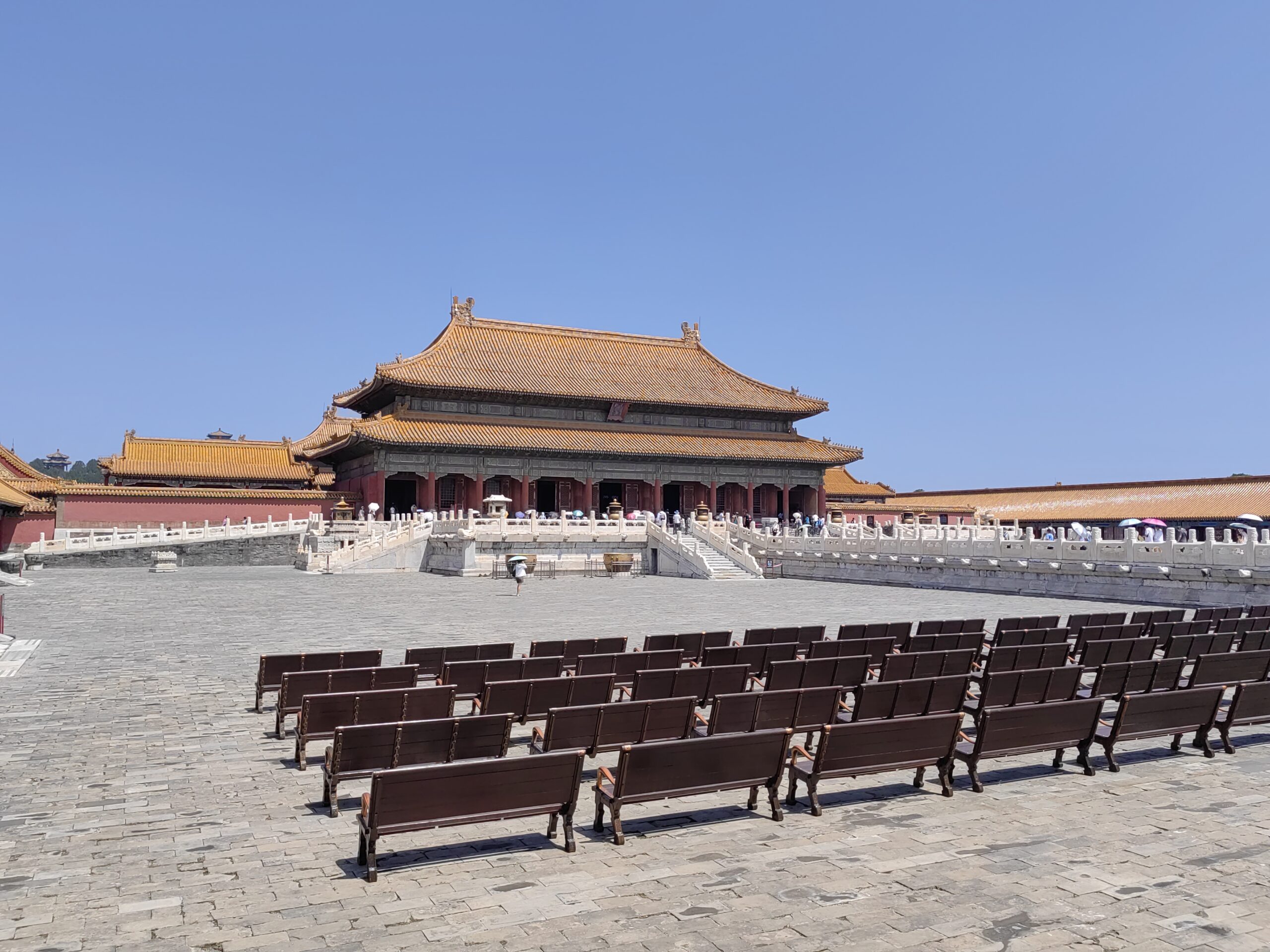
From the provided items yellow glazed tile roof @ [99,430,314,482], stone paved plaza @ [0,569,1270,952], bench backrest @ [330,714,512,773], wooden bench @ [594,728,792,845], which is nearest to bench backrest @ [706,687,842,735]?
stone paved plaza @ [0,569,1270,952]

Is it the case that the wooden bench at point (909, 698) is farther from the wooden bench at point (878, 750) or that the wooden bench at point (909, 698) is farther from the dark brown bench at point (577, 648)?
the dark brown bench at point (577, 648)

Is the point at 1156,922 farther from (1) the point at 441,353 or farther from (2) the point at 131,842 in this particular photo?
(1) the point at 441,353

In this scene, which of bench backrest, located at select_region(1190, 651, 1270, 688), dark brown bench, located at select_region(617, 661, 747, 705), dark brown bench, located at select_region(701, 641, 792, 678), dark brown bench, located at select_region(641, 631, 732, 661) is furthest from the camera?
dark brown bench, located at select_region(641, 631, 732, 661)

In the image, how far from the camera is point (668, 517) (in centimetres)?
4978

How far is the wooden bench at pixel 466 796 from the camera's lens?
566 cm

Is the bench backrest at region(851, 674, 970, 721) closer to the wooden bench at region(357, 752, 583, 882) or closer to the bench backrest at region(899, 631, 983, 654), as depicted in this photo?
the wooden bench at region(357, 752, 583, 882)

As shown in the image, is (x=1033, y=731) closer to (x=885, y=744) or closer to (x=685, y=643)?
(x=885, y=744)

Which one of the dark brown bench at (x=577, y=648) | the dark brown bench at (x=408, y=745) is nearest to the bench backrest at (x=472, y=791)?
the dark brown bench at (x=408, y=745)

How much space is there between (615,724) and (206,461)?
47.4 m

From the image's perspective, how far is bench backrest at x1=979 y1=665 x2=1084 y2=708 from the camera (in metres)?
9.07

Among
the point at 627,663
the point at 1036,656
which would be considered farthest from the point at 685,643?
the point at 1036,656

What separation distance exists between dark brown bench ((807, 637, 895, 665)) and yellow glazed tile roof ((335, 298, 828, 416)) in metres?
36.0

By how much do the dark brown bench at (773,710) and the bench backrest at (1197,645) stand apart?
6030 millimetres

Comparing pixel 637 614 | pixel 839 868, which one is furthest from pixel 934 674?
pixel 637 614
